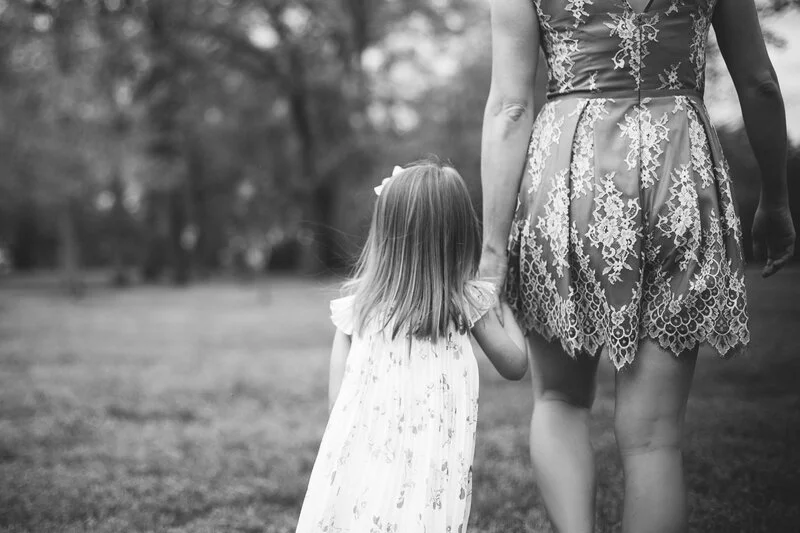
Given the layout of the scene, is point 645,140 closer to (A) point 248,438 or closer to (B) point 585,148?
(B) point 585,148

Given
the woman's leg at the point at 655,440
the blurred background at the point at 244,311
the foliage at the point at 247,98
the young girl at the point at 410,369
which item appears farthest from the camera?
the foliage at the point at 247,98

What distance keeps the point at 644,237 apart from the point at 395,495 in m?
1.01

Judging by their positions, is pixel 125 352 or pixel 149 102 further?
pixel 149 102

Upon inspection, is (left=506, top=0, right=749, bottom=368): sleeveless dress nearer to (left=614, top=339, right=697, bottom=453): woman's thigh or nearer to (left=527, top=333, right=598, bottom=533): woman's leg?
(left=614, top=339, right=697, bottom=453): woman's thigh

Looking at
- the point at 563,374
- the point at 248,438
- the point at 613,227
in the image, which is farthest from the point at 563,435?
the point at 248,438

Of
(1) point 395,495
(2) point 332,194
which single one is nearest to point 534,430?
(1) point 395,495

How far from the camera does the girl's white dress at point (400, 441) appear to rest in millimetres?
2074

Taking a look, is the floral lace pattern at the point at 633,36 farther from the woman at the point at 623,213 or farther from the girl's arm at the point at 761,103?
the girl's arm at the point at 761,103

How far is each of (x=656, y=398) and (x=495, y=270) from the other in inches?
23.1

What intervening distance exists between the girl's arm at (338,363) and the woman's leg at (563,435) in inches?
23.0

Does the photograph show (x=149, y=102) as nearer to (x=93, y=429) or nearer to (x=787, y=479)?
(x=93, y=429)

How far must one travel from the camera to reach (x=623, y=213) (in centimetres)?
192

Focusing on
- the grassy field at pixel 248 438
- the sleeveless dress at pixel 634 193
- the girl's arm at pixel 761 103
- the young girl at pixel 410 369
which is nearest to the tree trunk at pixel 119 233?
the grassy field at pixel 248 438

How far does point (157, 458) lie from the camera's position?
4102mm
